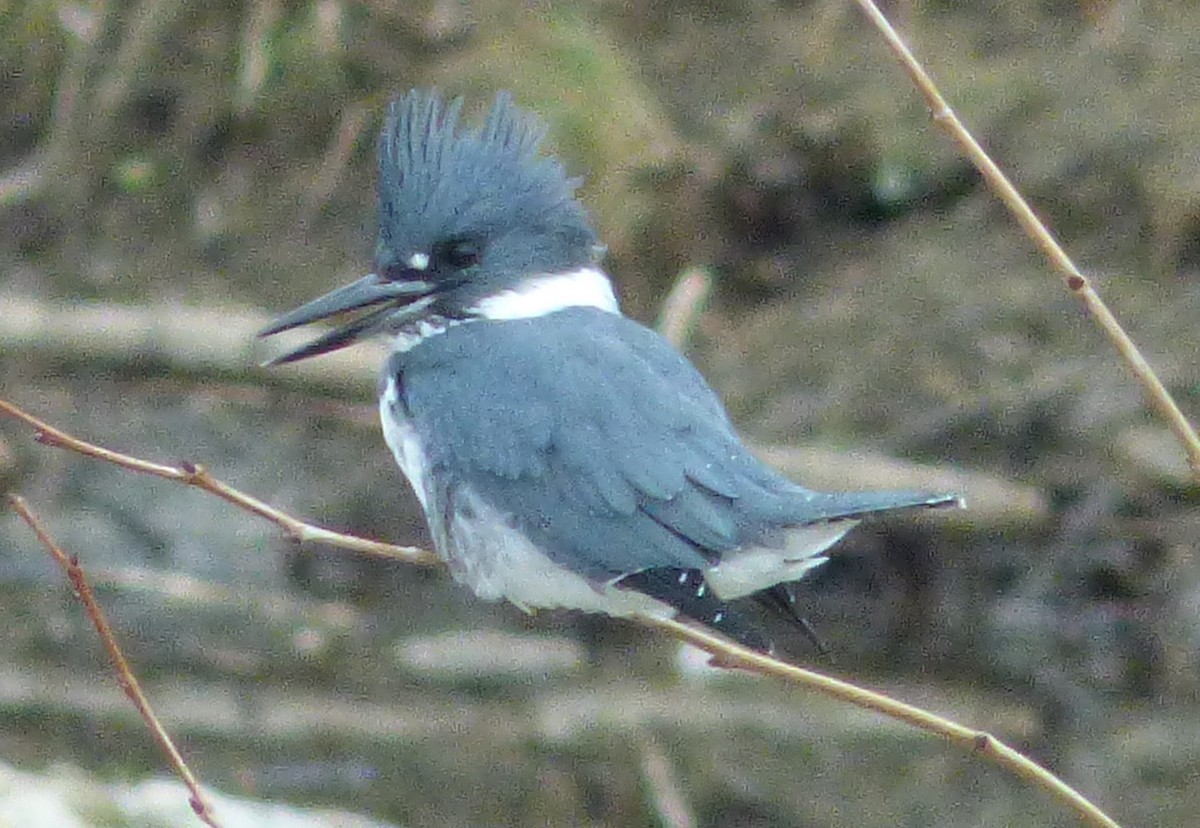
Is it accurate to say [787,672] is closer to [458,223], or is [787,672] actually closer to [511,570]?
[511,570]

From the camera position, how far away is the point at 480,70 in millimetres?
4273

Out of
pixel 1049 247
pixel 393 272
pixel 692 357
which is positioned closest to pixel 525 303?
pixel 393 272

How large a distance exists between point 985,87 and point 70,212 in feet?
7.62

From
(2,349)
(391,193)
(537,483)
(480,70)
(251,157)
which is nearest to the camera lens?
(537,483)

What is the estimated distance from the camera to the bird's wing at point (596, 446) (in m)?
1.76

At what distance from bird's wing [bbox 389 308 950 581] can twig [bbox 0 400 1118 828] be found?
18cm

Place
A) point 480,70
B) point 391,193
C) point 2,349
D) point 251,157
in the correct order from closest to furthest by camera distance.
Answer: point 391,193, point 2,349, point 480,70, point 251,157

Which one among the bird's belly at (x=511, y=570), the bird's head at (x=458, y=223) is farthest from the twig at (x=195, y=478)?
the bird's head at (x=458, y=223)

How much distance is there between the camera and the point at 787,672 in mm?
1354

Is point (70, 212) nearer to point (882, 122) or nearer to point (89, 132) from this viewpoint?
point (89, 132)

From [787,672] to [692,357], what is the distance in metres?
3.09

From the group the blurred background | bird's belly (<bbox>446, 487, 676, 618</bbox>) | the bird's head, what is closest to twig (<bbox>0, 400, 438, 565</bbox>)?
bird's belly (<bbox>446, 487, 676, 618</bbox>)

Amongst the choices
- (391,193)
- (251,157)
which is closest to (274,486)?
(251,157)

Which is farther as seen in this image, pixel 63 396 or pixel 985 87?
pixel 985 87
